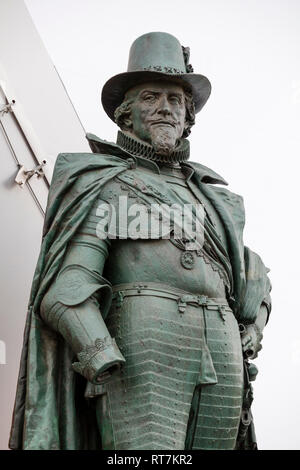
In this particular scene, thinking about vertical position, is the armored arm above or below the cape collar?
below

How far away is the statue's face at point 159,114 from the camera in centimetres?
758

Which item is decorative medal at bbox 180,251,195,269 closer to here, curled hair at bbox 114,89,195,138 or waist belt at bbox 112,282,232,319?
waist belt at bbox 112,282,232,319

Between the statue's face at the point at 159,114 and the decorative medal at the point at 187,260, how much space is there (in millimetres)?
953

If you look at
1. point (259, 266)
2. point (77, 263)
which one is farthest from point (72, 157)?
point (259, 266)

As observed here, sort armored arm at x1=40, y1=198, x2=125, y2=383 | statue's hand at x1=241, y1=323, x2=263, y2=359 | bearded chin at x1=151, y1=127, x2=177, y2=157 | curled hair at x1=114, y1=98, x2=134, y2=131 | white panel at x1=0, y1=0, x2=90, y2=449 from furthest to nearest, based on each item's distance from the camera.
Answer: white panel at x1=0, y1=0, x2=90, y2=449
curled hair at x1=114, y1=98, x2=134, y2=131
bearded chin at x1=151, y1=127, x2=177, y2=157
statue's hand at x1=241, y1=323, x2=263, y2=359
armored arm at x1=40, y1=198, x2=125, y2=383

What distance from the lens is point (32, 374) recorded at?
672 centimetres

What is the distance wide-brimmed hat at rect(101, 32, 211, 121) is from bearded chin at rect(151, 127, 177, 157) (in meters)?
0.46

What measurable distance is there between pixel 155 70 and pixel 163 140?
23.1 inches

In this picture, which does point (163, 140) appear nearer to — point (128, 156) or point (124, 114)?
point (128, 156)

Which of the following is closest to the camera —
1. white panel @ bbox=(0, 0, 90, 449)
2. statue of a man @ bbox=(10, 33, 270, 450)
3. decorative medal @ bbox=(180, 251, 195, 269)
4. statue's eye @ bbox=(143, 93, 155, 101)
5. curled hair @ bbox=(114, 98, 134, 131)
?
statue of a man @ bbox=(10, 33, 270, 450)

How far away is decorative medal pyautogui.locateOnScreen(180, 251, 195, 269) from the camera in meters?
7.02

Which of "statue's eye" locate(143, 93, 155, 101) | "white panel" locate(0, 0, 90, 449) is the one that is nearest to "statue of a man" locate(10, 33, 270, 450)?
"statue's eye" locate(143, 93, 155, 101)

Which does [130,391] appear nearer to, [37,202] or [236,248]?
[236,248]
